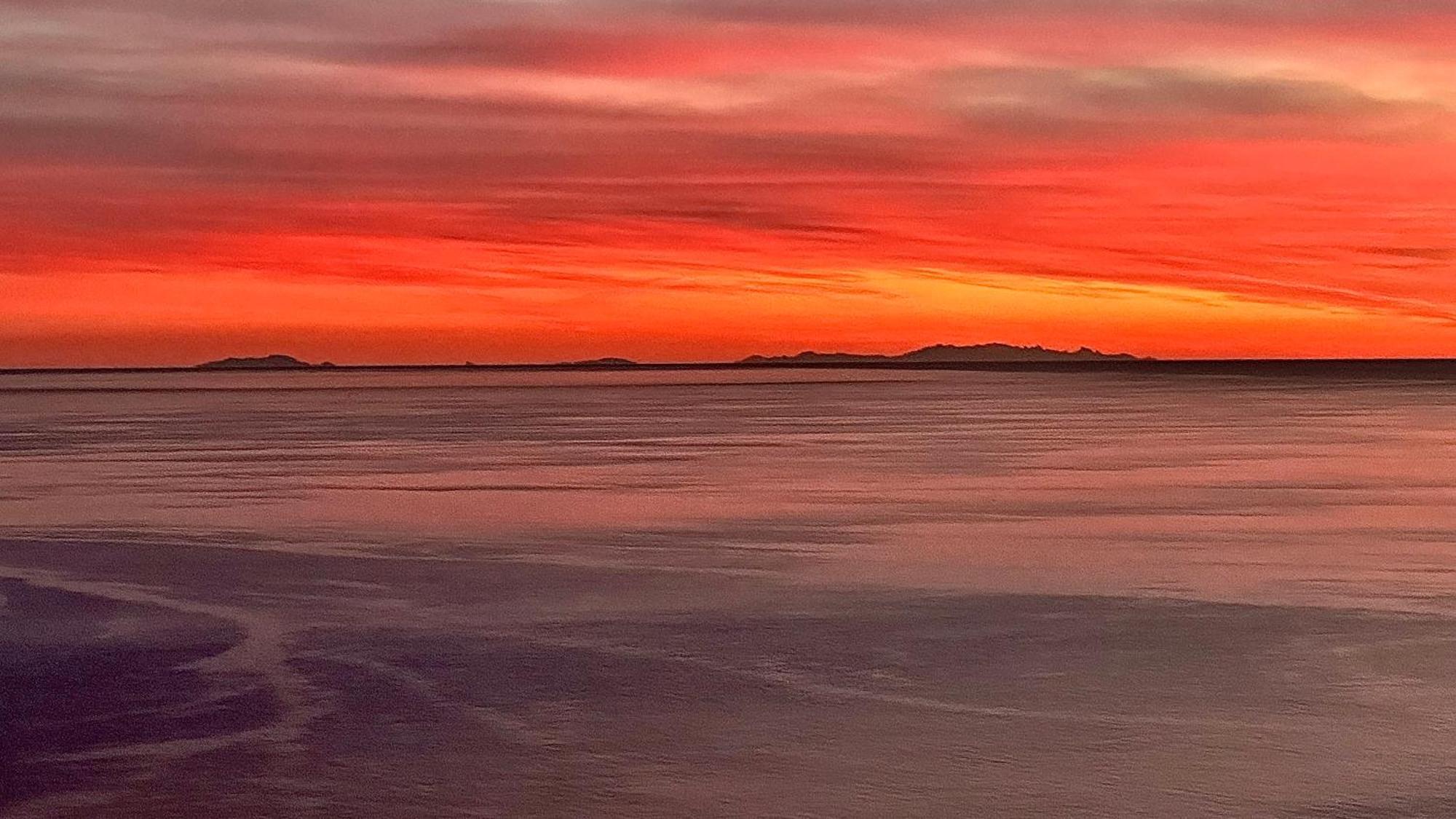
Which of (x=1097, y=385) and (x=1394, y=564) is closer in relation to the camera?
(x=1394, y=564)

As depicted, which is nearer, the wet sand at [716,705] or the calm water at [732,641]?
the wet sand at [716,705]

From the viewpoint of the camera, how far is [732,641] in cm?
1151

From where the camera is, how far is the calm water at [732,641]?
25.8 feet

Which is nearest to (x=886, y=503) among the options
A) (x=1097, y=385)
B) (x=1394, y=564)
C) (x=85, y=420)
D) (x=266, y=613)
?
(x=1394, y=564)

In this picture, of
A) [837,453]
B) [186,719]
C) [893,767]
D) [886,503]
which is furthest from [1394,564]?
[837,453]

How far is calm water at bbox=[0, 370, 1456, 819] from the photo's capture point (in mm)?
7879

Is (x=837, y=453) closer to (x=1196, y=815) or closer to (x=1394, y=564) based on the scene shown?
(x=1394, y=564)

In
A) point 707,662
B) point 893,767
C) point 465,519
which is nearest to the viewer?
point 893,767

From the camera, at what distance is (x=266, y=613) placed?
12.9m

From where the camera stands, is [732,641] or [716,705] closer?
[716,705]

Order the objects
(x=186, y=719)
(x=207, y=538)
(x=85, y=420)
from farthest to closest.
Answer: (x=85, y=420) → (x=207, y=538) → (x=186, y=719)

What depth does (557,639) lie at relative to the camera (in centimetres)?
1161

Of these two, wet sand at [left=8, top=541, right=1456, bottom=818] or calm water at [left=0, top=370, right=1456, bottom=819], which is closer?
wet sand at [left=8, top=541, right=1456, bottom=818]

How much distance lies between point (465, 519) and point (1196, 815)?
13326 millimetres
